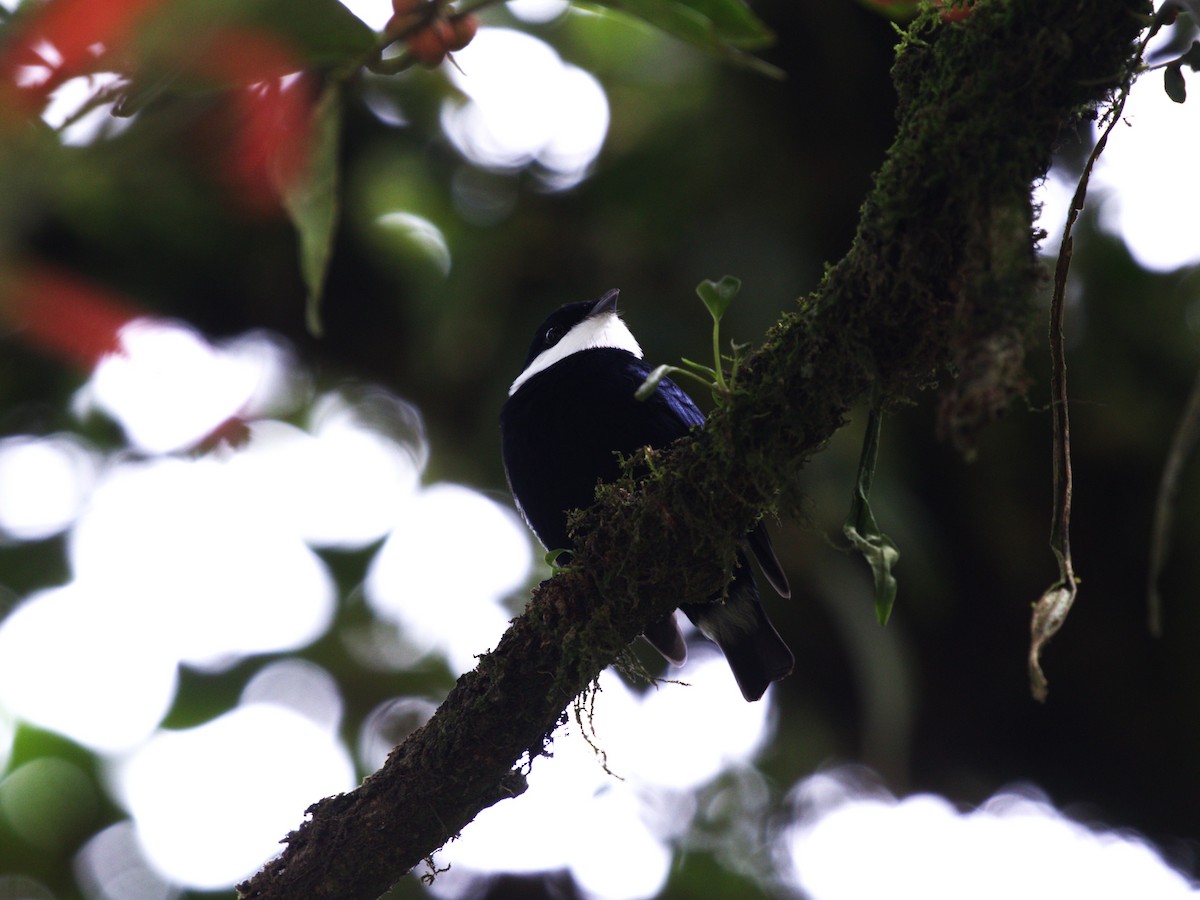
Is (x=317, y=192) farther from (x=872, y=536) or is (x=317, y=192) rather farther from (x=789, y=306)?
(x=789, y=306)

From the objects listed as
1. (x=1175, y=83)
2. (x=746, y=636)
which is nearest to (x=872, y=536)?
(x=1175, y=83)

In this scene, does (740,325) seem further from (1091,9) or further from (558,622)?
(1091,9)

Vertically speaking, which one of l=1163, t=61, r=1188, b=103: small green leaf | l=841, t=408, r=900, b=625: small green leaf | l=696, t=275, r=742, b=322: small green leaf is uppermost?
l=1163, t=61, r=1188, b=103: small green leaf

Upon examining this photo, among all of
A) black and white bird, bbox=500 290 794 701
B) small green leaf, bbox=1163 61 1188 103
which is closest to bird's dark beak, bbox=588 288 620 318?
black and white bird, bbox=500 290 794 701

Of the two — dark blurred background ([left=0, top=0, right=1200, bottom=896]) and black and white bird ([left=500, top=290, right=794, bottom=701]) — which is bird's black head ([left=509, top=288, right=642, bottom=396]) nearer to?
black and white bird ([left=500, top=290, right=794, bottom=701])

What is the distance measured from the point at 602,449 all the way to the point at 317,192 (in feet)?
5.33

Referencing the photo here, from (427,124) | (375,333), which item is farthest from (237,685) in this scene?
(427,124)

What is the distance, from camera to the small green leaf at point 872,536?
186cm

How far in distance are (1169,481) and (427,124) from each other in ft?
16.8

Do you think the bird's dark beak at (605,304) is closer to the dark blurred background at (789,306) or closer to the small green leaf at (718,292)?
the dark blurred background at (789,306)

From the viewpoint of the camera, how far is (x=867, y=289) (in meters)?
1.87

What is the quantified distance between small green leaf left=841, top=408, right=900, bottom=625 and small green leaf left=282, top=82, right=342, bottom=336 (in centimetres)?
98

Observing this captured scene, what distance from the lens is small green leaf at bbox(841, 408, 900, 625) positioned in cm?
186

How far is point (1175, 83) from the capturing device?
1.83m
